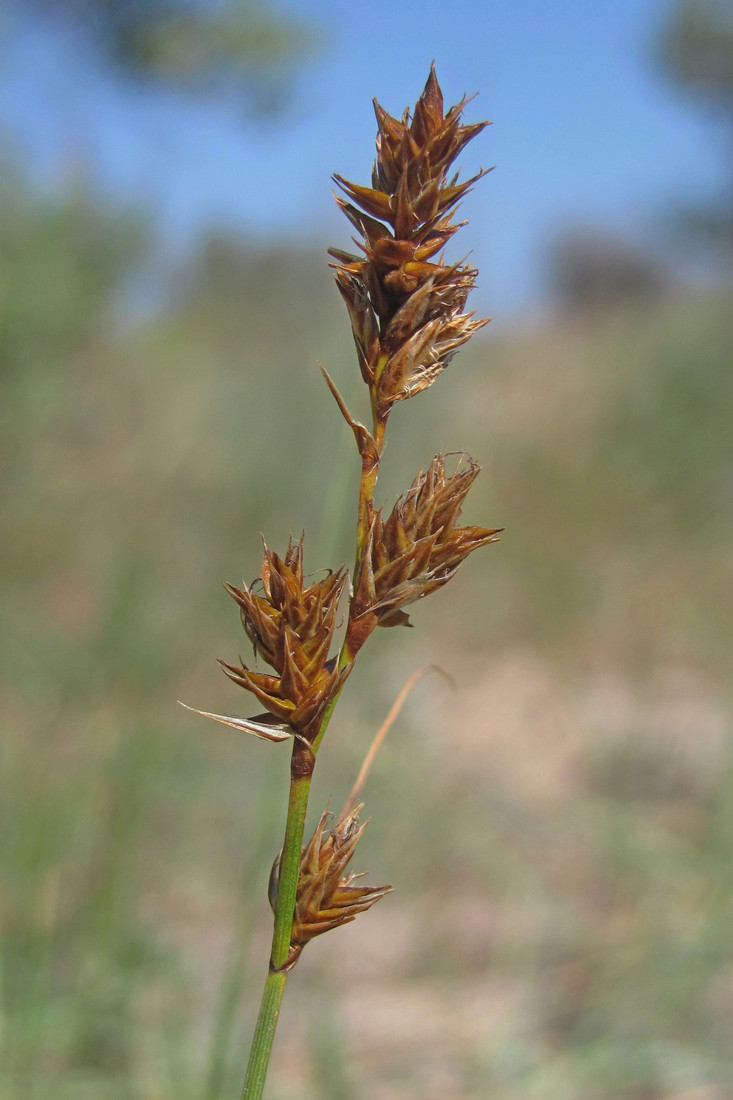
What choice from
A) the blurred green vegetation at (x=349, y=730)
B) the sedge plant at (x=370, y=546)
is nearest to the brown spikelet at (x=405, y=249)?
the sedge plant at (x=370, y=546)

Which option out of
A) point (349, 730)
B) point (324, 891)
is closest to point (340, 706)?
point (349, 730)

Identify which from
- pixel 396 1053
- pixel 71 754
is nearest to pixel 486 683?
pixel 71 754

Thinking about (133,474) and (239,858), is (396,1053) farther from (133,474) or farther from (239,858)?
(133,474)

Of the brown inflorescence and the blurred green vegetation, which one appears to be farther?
the blurred green vegetation

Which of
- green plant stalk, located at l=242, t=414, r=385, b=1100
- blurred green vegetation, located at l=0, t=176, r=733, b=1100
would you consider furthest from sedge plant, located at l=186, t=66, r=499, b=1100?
blurred green vegetation, located at l=0, t=176, r=733, b=1100

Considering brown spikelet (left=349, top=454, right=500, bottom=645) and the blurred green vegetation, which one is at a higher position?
the blurred green vegetation

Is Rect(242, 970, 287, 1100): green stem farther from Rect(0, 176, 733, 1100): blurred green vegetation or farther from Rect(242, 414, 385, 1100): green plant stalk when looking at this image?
Rect(0, 176, 733, 1100): blurred green vegetation

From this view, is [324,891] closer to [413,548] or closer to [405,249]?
[413,548]

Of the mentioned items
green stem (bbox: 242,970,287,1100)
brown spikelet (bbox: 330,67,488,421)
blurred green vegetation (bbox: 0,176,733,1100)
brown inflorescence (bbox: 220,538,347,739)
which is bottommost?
green stem (bbox: 242,970,287,1100)
